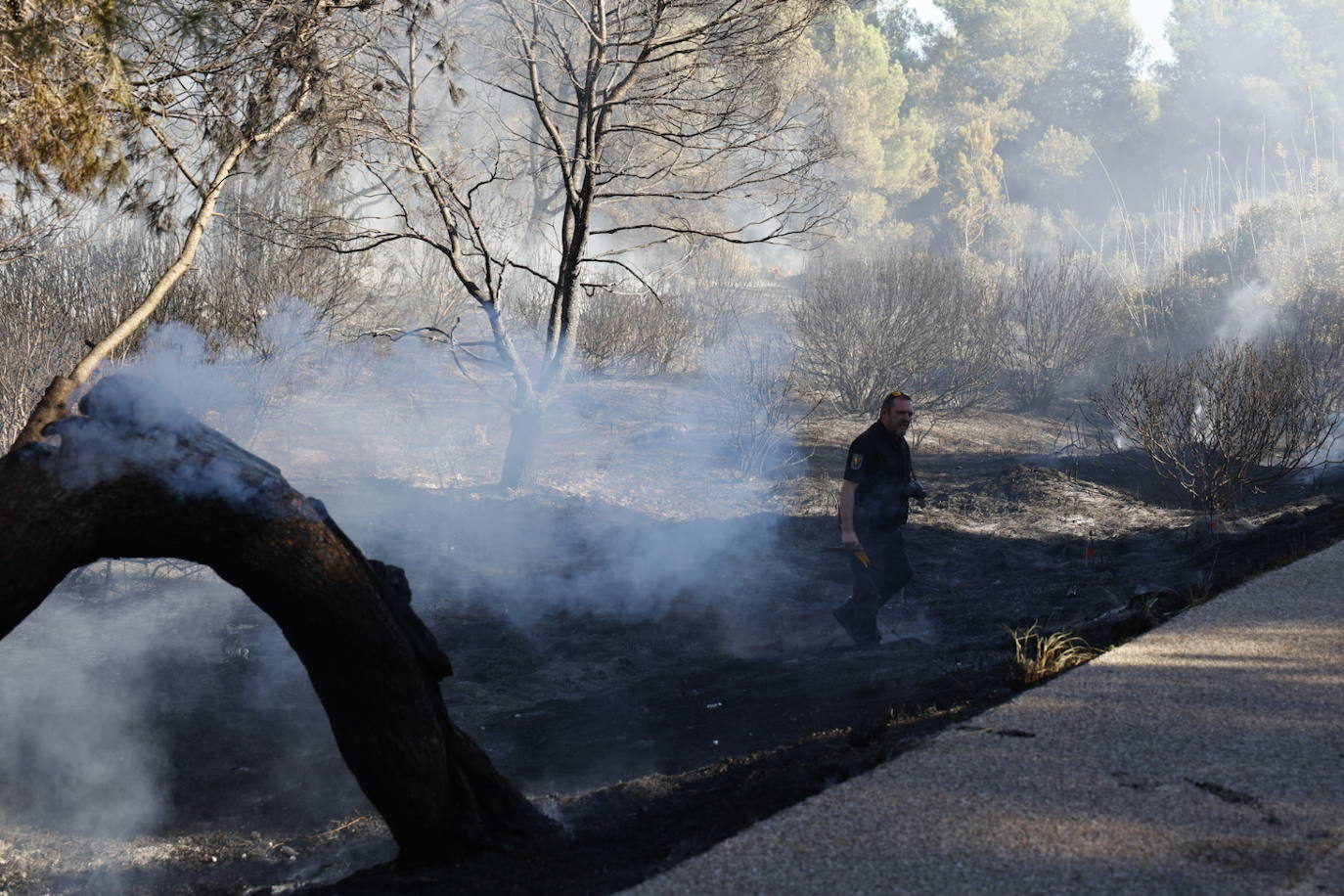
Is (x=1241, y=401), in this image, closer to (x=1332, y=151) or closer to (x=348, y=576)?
(x=348, y=576)

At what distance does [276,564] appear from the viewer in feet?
11.2

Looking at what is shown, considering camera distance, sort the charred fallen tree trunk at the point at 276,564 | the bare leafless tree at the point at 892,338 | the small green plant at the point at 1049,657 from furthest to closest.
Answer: the bare leafless tree at the point at 892,338 < the small green plant at the point at 1049,657 < the charred fallen tree trunk at the point at 276,564

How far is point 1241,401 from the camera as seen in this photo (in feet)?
31.7

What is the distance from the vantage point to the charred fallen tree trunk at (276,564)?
317 centimetres

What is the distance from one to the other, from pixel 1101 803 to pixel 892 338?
13.4m

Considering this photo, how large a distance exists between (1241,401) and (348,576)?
8.60 m

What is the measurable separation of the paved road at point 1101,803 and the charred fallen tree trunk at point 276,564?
41.9 inches

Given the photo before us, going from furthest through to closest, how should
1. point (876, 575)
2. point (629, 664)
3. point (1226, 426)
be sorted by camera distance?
point (1226, 426)
point (629, 664)
point (876, 575)

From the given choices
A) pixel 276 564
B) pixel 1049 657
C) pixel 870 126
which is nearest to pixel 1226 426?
pixel 1049 657

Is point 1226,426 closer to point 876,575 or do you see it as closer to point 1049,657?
point 876,575

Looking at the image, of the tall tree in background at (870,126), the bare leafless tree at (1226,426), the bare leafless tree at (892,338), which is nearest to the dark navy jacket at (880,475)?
the bare leafless tree at (1226,426)

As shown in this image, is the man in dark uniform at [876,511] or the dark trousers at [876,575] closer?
the man in dark uniform at [876,511]

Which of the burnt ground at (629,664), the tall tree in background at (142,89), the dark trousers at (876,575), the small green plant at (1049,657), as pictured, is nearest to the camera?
the burnt ground at (629,664)

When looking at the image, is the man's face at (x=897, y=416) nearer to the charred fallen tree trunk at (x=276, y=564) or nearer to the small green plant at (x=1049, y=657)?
the small green plant at (x=1049, y=657)
